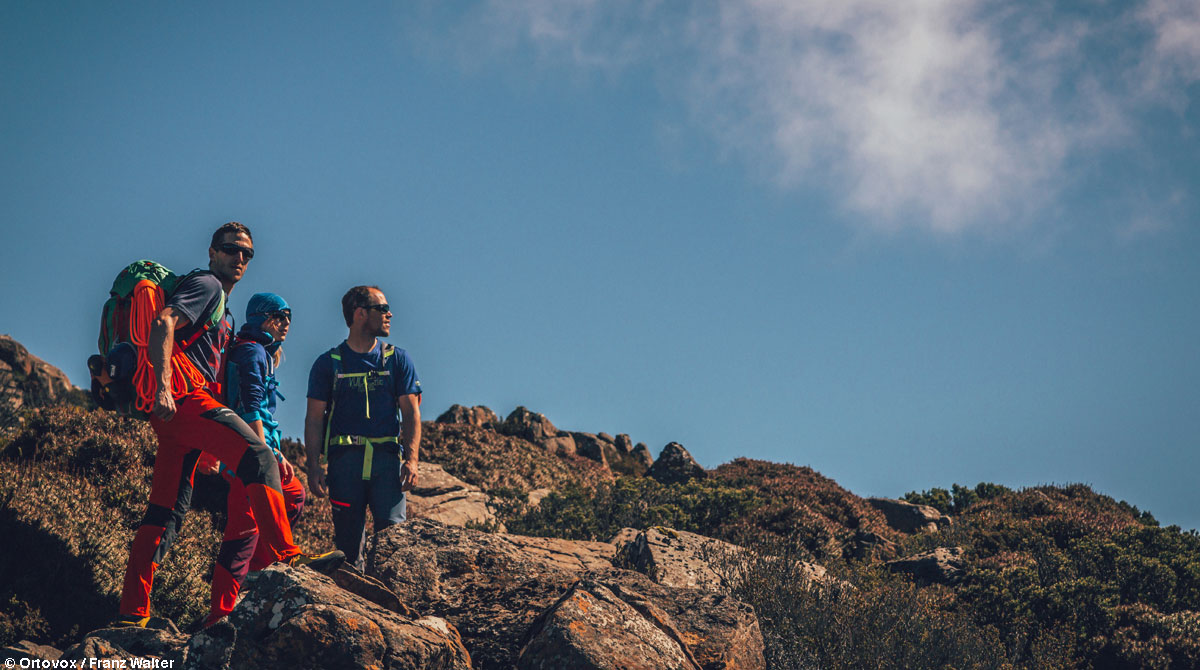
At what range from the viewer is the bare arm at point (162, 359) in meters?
4.65

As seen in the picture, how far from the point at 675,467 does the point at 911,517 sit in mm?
5361

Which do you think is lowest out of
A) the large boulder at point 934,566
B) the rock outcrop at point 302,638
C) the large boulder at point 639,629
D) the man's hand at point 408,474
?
the rock outcrop at point 302,638

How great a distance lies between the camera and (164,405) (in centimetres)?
464

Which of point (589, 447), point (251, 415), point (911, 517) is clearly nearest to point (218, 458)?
point (251, 415)

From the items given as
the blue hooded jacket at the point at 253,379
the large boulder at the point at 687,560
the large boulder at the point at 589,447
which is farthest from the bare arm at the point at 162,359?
the large boulder at the point at 589,447

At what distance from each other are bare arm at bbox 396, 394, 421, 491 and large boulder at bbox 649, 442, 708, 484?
13.4 meters

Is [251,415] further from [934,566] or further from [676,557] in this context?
[934,566]

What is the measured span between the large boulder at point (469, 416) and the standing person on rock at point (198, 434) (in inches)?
703

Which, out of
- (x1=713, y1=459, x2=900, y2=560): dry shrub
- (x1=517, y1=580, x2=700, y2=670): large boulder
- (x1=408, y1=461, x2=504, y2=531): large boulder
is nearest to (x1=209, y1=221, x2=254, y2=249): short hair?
(x1=517, y1=580, x2=700, y2=670): large boulder

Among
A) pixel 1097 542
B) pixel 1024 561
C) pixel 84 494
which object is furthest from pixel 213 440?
pixel 1097 542

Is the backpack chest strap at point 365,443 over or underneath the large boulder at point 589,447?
underneath

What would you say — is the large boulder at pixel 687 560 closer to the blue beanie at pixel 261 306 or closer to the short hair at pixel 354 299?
the short hair at pixel 354 299

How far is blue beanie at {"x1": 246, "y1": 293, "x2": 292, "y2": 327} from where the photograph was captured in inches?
244

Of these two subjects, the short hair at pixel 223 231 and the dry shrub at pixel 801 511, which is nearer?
the short hair at pixel 223 231
